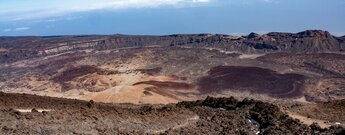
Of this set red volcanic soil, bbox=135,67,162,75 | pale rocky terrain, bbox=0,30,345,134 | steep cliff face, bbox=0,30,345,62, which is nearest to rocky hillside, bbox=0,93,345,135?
pale rocky terrain, bbox=0,30,345,134

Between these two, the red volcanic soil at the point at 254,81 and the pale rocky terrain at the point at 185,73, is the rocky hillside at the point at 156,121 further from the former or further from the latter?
the red volcanic soil at the point at 254,81

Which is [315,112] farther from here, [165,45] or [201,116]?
[165,45]

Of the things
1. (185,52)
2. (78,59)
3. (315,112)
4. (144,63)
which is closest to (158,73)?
(144,63)

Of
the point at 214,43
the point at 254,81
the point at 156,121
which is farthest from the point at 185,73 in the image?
the point at 156,121

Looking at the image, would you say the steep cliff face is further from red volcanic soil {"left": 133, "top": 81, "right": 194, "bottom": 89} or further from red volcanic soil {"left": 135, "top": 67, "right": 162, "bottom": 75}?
red volcanic soil {"left": 133, "top": 81, "right": 194, "bottom": 89}

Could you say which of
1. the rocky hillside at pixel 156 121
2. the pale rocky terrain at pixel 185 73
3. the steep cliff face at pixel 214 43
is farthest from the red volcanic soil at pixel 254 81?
the rocky hillside at pixel 156 121

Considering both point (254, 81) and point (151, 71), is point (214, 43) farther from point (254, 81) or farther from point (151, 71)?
point (254, 81)
